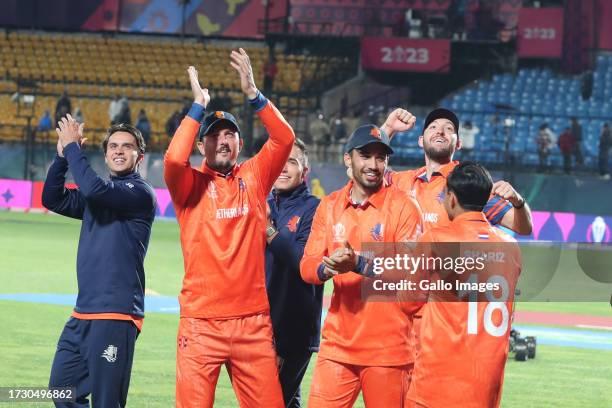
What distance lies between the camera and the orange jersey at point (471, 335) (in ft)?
20.4

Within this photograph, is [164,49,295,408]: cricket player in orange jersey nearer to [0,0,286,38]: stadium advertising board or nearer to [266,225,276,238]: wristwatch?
[266,225,276,238]: wristwatch

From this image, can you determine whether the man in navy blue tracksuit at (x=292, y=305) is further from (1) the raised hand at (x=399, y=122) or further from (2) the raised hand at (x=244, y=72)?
(2) the raised hand at (x=244, y=72)

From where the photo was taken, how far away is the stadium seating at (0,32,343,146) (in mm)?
39906

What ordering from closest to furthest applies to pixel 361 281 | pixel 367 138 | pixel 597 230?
pixel 361 281 < pixel 367 138 < pixel 597 230

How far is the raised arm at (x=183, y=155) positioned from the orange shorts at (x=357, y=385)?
4.56ft

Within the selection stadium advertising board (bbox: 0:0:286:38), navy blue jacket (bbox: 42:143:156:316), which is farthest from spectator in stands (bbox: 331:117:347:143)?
navy blue jacket (bbox: 42:143:156:316)

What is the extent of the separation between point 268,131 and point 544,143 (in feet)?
87.7

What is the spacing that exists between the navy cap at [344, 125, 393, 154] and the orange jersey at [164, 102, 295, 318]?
0.53 m

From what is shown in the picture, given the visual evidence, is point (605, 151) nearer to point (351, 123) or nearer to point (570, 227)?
point (570, 227)

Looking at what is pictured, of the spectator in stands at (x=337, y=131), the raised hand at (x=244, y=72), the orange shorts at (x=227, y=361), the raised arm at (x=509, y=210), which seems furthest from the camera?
the spectator in stands at (x=337, y=131)

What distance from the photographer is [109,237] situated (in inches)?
291

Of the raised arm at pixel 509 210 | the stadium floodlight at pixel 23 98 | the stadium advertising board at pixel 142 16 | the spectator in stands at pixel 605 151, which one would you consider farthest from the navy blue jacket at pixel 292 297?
the stadium advertising board at pixel 142 16

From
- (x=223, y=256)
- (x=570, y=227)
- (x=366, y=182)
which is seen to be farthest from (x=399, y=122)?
(x=570, y=227)

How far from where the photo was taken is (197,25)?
46.1 m
